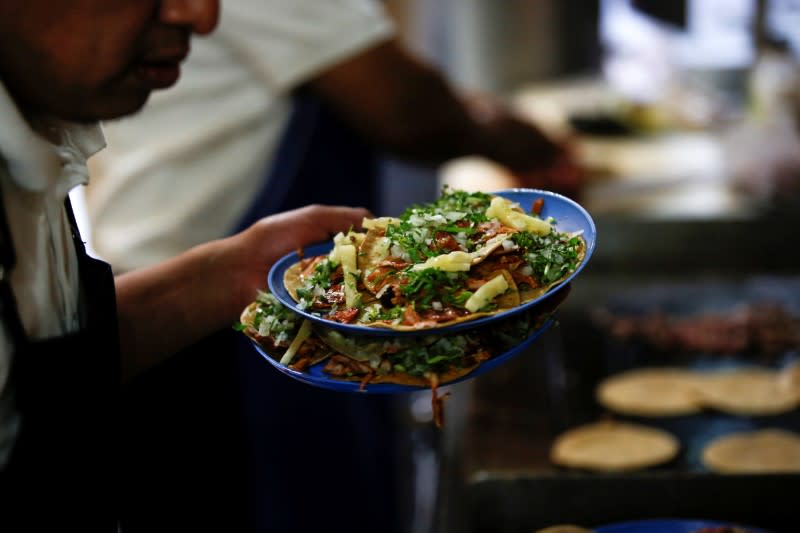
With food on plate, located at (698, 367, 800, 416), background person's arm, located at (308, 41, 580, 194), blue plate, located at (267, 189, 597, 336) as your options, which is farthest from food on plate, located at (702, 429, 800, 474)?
background person's arm, located at (308, 41, 580, 194)

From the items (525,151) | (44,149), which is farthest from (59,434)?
(525,151)

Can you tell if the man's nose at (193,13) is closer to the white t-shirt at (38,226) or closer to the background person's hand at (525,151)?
the white t-shirt at (38,226)

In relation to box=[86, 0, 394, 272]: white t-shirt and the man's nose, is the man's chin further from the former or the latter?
box=[86, 0, 394, 272]: white t-shirt

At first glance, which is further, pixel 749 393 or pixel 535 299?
pixel 749 393

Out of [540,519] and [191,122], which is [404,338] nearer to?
[540,519]

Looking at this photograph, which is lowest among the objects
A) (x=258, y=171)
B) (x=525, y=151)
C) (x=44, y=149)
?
(x=525, y=151)

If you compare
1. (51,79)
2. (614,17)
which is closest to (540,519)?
(51,79)

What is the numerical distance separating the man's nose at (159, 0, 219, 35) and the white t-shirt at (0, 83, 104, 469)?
0.25 m

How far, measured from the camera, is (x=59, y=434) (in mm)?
1136

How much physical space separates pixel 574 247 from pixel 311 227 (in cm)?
44

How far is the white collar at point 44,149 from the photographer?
1.10m

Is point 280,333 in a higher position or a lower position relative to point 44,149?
lower

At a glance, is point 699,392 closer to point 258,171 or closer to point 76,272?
point 258,171

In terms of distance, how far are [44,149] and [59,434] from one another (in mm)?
378
